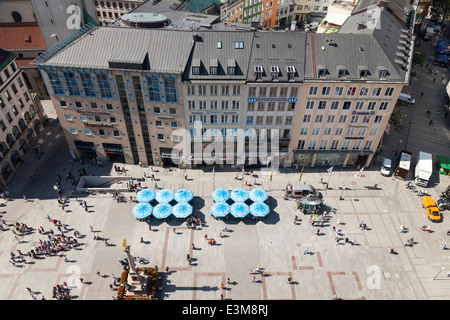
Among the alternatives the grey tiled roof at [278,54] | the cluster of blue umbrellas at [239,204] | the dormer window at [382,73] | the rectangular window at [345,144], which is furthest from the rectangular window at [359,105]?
the cluster of blue umbrellas at [239,204]

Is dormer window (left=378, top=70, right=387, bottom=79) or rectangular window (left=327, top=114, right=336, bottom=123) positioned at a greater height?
dormer window (left=378, top=70, right=387, bottom=79)

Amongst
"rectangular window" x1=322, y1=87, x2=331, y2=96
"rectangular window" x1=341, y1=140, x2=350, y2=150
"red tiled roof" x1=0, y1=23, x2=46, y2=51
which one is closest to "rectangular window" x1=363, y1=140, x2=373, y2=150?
"rectangular window" x1=341, y1=140, x2=350, y2=150

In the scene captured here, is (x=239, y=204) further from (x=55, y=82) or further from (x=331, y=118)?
(x=55, y=82)

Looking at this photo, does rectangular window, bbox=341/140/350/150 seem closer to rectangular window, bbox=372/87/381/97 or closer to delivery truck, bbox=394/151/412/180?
rectangular window, bbox=372/87/381/97

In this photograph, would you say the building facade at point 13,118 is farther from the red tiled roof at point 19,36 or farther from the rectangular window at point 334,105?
the rectangular window at point 334,105
